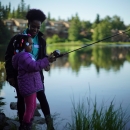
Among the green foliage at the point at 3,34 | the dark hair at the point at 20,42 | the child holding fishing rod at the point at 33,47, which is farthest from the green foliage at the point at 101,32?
the dark hair at the point at 20,42

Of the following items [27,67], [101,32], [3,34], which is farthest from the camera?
[101,32]

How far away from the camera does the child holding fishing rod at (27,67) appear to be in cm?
217

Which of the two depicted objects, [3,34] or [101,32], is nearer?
[3,34]

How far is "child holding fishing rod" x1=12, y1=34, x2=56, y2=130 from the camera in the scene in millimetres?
2174

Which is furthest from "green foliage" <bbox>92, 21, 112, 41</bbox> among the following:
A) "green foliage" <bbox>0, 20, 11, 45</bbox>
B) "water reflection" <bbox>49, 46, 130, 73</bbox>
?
"water reflection" <bbox>49, 46, 130, 73</bbox>

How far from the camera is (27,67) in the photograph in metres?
2.18

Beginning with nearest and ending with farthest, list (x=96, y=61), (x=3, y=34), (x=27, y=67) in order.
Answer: (x=27, y=67) < (x=96, y=61) < (x=3, y=34)

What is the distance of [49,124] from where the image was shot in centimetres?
257

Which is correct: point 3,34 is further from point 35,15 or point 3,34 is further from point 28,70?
point 28,70

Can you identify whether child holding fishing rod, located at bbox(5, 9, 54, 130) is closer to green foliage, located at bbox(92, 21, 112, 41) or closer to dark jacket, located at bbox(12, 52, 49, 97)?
dark jacket, located at bbox(12, 52, 49, 97)

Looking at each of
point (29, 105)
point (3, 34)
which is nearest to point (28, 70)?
point (29, 105)

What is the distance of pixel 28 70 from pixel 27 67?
40mm

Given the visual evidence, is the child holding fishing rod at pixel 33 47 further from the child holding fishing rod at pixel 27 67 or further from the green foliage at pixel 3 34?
the green foliage at pixel 3 34

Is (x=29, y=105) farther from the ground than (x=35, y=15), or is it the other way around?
(x=35, y=15)
